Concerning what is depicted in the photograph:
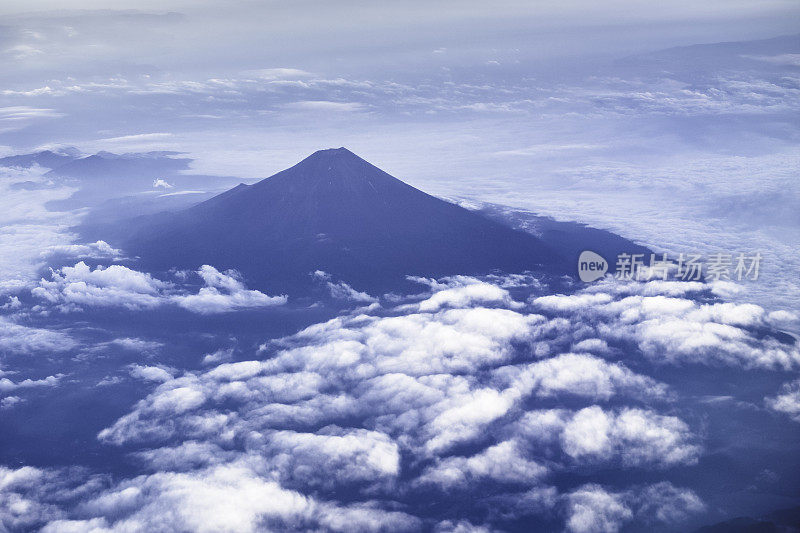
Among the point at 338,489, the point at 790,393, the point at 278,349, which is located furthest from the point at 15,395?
the point at 790,393

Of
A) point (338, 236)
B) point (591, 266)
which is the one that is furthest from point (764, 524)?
point (338, 236)

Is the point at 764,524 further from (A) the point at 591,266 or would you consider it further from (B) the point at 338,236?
(B) the point at 338,236

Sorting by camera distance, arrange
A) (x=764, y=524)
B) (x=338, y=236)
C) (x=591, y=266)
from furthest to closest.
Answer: (x=338, y=236) < (x=591, y=266) < (x=764, y=524)

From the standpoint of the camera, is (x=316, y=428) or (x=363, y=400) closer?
(x=316, y=428)

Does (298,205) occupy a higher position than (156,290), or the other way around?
(298,205)

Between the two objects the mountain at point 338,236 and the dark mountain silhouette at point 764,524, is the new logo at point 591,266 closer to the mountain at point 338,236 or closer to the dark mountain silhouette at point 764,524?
the mountain at point 338,236

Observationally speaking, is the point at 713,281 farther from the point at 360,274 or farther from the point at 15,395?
the point at 15,395

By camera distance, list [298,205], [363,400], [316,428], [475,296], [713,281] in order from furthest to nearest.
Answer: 1. [298,205]
2. [713,281]
3. [475,296]
4. [363,400]
5. [316,428]

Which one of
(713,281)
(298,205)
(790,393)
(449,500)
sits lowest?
(449,500)
